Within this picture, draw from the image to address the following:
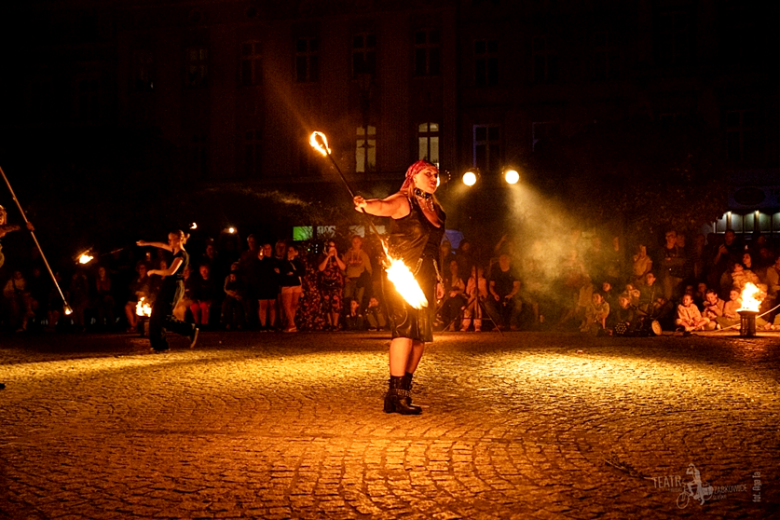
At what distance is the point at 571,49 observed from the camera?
3644 cm

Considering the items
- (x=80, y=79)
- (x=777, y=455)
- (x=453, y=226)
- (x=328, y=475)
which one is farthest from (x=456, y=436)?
(x=80, y=79)

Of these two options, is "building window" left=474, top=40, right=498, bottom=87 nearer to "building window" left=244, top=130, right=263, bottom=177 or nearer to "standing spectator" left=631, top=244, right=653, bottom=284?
"building window" left=244, top=130, right=263, bottom=177

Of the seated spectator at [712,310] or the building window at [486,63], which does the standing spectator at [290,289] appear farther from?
the building window at [486,63]

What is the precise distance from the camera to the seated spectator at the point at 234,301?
64.8ft

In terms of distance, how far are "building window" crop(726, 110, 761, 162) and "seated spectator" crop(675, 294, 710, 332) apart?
20.5m

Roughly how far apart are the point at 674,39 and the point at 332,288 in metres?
23.2

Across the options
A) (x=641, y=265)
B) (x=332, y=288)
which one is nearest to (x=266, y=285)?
(x=332, y=288)

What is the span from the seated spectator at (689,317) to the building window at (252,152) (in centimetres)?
2496

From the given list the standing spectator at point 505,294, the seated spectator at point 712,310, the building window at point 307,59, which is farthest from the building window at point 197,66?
the seated spectator at point 712,310

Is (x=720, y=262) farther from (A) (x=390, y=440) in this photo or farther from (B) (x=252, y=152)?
(B) (x=252, y=152)

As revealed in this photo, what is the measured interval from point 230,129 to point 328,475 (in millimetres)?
35058

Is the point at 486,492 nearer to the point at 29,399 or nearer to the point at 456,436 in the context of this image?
the point at 456,436

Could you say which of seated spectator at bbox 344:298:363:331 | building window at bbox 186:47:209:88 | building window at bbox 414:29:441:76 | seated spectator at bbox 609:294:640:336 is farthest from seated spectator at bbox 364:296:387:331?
building window at bbox 186:47:209:88

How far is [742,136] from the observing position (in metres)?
35.6
